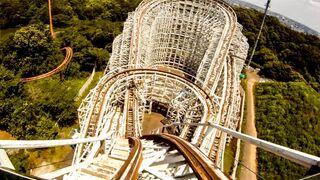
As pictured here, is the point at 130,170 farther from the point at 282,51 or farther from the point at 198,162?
the point at 282,51

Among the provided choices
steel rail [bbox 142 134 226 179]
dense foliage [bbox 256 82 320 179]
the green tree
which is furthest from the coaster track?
dense foliage [bbox 256 82 320 179]

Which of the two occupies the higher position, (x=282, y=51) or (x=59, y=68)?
(x=282, y=51)

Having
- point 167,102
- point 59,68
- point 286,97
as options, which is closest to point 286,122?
point 286,97

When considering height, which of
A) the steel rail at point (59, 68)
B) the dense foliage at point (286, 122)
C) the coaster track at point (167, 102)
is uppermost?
the coaster track at point (167, 102)

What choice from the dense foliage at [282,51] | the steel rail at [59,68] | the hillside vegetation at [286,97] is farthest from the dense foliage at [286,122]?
the steel rail at [59,68]

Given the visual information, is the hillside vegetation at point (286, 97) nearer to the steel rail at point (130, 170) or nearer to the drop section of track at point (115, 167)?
the drop section of track at point (115, 167)

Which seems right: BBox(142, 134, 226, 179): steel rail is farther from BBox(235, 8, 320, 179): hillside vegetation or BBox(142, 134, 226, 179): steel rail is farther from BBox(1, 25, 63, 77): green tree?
BBox(1, 25, 63, 77): green tree
